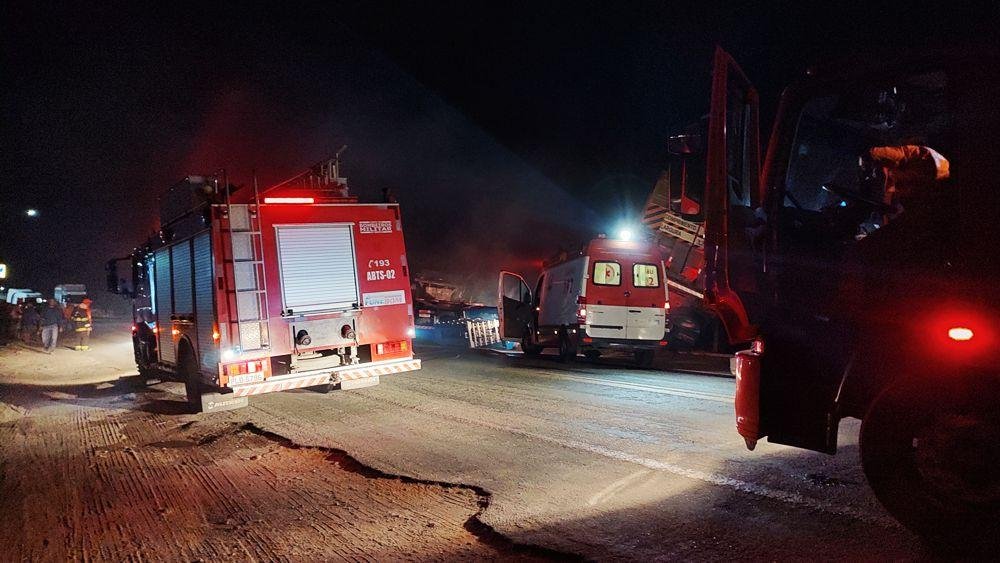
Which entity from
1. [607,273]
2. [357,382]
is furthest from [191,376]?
[607,273]

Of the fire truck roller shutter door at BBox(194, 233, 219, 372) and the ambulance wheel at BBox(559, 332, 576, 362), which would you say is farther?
the ambulance wheel at BBox(559, 332, 576, 362)

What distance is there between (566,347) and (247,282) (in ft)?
25.2

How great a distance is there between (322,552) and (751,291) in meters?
3.26

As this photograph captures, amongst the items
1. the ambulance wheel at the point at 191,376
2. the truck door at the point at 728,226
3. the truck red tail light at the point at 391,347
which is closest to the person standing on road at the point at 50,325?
the ambulance wheel at the point at 191,376

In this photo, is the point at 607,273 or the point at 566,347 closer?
the point at 607,273

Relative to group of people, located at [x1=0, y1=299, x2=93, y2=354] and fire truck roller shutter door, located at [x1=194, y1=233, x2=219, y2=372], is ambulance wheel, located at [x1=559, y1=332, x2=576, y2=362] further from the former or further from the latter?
group of people, located at [x1=0, y1=299, x2=93, y2=354]

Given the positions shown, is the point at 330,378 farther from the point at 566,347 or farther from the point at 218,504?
the point at 566,347

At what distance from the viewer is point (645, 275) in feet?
44.9

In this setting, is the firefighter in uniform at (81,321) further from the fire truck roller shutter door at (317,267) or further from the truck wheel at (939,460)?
the truck wheel at (939,460)

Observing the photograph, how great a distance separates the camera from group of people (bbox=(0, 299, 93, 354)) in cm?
2259

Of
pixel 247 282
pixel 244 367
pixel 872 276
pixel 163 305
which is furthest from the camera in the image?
pixel 163 305

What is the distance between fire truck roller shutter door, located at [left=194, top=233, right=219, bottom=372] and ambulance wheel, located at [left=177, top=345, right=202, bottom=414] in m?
0.40

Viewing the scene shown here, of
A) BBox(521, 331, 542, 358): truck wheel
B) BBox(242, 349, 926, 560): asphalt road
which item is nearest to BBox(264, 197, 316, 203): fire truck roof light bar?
BBox(242, 349, 926, 560): asphalt road

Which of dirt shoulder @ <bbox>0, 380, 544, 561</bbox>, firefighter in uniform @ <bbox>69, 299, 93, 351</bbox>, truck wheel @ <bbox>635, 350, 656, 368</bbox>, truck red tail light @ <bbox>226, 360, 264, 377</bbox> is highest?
firefighter in uniform @ <bbox>69, 299, 93, 351</bbox>
